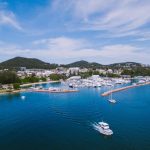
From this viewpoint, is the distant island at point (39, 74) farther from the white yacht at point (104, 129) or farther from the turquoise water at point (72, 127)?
the white yacht at point (104, 129)

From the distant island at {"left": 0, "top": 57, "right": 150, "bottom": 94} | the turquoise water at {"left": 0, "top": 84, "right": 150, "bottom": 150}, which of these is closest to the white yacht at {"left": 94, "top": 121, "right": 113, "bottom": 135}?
the turquoise water at {"left": 0, "top": 84, "right": 150, "bottom": 150}

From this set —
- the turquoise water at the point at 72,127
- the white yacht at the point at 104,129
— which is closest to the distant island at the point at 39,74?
the turquoise water at the point at 72,127

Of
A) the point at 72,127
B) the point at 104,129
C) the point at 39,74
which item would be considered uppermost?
the point at 39,74

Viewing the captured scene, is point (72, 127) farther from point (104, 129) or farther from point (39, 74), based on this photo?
point (39, 74)

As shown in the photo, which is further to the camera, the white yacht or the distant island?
the distant island

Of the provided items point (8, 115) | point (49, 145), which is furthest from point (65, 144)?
point (8, 115)

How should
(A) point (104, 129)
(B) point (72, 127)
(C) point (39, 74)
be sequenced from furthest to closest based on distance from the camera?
(C) point (39, 74)
(B) point (72, 127)
(A) point (104, 129)

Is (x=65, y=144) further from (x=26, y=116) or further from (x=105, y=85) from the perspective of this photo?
(x=105, y=85)

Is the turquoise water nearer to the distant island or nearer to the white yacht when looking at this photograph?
the white yacht

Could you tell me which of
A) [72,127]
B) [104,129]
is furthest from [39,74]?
[104,129]
